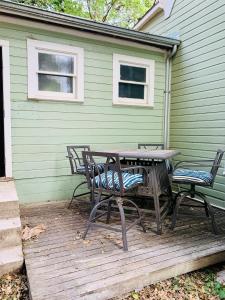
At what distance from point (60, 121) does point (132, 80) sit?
1571 millimetres

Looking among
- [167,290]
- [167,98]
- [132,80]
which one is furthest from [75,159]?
[167,98]

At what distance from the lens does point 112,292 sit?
1829 millimetres

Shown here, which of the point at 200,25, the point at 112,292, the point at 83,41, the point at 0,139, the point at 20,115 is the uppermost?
the point at 200,25

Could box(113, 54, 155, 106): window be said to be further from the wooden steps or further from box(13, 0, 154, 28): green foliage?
box(13, 0, 154, 28): green foliage

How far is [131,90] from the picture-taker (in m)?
4.56

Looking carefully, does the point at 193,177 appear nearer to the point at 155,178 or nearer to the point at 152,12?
the point at 155,178

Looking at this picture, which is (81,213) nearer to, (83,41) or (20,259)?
(20,259)

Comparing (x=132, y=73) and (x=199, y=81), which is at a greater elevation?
(x=132, y=73)

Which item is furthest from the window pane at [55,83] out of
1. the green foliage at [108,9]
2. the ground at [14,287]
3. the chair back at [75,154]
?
the green foliage at [108,9]

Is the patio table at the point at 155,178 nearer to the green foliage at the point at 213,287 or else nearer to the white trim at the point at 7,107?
the green foliage at the point at 213,287

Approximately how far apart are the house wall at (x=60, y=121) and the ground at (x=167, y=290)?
1848 mm

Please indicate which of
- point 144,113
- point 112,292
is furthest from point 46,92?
point 112,292

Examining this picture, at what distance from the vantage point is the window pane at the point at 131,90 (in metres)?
4.47

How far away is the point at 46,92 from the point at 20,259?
8.20ft
